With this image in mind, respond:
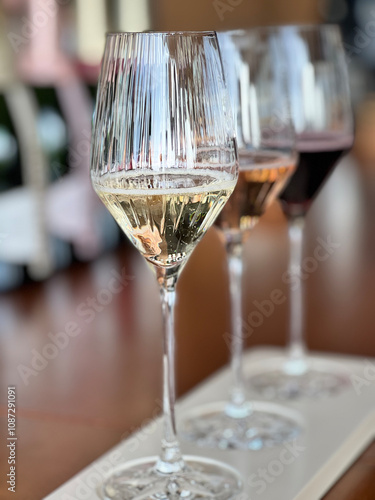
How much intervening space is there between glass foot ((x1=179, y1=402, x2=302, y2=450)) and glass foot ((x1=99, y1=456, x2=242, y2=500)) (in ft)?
0.24

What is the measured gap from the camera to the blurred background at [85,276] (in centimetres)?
86

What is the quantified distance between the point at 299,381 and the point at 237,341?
6.0 inches

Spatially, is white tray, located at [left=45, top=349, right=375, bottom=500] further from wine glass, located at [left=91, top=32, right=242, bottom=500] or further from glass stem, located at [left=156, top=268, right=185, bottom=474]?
wine glass, located at [left=91, top=32, right=242, bottom=500]

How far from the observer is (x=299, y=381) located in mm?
1005

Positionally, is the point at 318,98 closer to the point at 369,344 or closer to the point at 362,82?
the point at 369,344

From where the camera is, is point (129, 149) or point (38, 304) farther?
point (38, 304)

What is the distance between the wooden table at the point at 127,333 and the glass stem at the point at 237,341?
A: 0.25 ft

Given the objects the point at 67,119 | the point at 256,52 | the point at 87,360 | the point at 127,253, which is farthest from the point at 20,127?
the point at 256,52

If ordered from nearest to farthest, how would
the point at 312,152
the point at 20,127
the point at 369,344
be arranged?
the point at 312,152 → the point at 369,344 → the point at 20,127

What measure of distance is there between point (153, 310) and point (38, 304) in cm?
15

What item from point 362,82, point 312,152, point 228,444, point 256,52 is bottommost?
point 362,82

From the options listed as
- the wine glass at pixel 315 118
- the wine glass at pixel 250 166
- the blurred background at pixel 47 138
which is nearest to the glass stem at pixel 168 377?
the wine glass at pixel 250 166

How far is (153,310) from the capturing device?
1153 mm

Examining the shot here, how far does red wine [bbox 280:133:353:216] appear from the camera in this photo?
95cm
